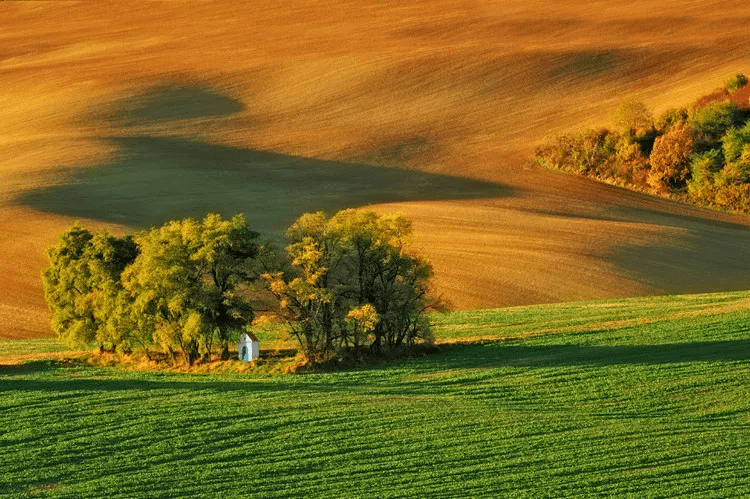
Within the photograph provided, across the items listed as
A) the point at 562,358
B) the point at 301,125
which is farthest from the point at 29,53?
the point at 562,358

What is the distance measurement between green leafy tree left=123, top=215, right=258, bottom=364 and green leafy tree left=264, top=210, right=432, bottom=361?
1792 mm

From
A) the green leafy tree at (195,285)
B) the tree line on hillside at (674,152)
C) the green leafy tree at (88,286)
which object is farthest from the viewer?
the tree line on hillside at (674,152)

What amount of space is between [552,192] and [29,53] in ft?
199

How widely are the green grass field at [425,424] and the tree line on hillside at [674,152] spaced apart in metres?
34.0

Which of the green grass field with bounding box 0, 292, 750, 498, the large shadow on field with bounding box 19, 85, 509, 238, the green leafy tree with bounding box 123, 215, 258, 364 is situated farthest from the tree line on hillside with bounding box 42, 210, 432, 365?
the large shadow on field with bounding box 19, 85, 509, 238

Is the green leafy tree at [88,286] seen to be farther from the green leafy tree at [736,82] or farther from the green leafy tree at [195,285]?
the green leafy tree at [736,82]

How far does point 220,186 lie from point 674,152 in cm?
3173

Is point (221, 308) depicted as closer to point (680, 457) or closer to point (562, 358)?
point (562, 358)

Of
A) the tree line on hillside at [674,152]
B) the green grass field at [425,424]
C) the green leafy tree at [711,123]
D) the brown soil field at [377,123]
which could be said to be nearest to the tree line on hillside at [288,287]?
the green grass field at [425,424]

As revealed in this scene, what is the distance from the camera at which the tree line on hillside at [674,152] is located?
8419 cm

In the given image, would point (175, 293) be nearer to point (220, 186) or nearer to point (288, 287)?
point (288, 287)

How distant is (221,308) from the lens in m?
51.1

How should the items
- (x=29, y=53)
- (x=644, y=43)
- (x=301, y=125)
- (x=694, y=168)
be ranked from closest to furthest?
1. (x=694, y=168)
2. (x=301, y=125)
3. (x=644, y=43)
4. (x=29, y=53)

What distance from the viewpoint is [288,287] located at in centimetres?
4922
